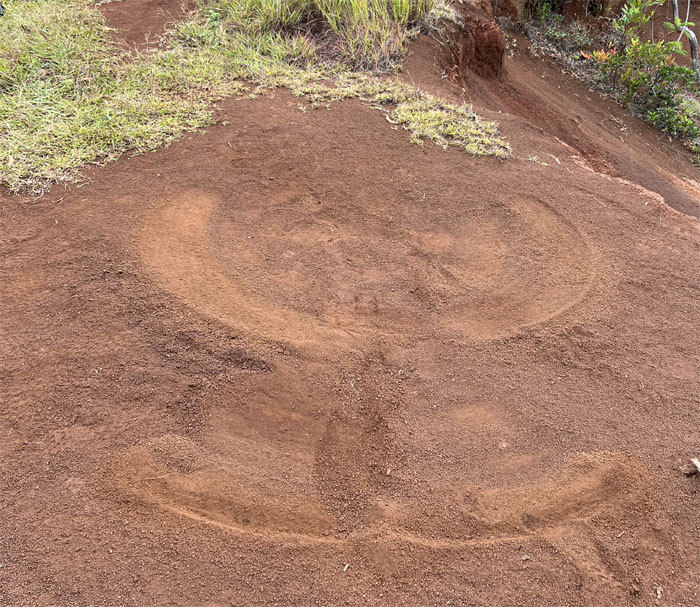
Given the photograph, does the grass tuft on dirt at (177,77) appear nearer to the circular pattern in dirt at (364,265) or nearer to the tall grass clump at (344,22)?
the tall grass clump at (344,22)

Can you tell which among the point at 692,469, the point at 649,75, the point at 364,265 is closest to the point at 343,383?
the point at 364,265

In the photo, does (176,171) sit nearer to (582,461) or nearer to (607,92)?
(582,461)

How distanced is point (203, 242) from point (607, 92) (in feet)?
17.3

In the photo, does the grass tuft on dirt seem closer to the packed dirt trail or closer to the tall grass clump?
the tall grass clump

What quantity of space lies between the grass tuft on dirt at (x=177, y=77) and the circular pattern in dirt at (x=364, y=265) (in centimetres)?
79

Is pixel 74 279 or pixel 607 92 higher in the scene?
pixel 607 92

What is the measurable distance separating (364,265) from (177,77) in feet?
8.02

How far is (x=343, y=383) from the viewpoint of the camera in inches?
93.7

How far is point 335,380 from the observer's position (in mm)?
2387

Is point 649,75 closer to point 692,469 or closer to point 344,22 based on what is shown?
point 344,22

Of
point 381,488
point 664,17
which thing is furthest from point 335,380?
point 664,17

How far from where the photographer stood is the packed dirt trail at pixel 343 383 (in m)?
1.89

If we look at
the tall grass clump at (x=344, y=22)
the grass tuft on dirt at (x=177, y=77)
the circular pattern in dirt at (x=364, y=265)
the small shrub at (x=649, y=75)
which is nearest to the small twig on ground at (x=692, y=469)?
the circular pattern in dirt at (x=364, y=265)

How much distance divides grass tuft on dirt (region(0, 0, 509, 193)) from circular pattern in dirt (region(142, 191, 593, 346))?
0.79 m
